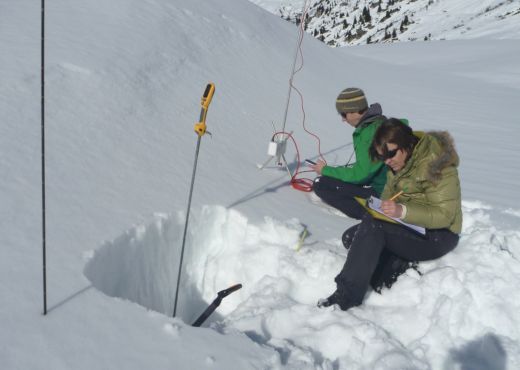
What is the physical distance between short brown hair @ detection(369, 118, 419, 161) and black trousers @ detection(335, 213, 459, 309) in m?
0.45

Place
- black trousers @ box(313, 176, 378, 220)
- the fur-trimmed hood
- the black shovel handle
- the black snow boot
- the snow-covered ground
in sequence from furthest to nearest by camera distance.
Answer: black trousers @ box(313, 176, 378, 220)
the black snow boot
the fur-trimmed hood
the black shovel handle
the snow-covered ground

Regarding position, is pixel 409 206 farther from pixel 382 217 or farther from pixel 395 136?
pixel 395 136

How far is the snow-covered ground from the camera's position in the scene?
2043mm

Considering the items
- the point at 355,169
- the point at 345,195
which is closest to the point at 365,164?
the point at 355,169

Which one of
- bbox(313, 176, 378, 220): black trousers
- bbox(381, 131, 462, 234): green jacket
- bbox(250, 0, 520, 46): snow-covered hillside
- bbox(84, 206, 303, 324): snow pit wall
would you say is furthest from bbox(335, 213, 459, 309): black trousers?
bbox(250, 0, 520, 46): snow-covered hillside

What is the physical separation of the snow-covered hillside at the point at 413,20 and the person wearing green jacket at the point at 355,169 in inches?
669

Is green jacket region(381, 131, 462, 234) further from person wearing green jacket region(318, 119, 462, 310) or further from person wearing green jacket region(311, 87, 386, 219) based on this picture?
person wearing green jacket region(311, 87, 386, 219)

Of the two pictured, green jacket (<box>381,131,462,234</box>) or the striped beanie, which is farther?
the striped beanie

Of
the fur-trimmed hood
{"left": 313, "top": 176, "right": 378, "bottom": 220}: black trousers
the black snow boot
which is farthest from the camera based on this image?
{"left": 313, "top": 176, "right": 378, "bottom": 220}: black trousers

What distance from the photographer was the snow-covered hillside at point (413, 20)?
29453 mm

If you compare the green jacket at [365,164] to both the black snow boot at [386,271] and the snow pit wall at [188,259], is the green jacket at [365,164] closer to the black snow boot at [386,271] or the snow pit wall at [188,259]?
the snow pit wall at [188,259]

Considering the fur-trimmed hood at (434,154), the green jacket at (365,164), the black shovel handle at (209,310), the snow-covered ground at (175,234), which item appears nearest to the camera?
the snow-covered ground at (175,234)

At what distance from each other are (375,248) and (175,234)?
1.34 meters

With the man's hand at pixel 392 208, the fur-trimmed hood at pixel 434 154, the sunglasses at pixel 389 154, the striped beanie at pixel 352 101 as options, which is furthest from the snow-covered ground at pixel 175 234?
the striped beanie at pixel 352 101
